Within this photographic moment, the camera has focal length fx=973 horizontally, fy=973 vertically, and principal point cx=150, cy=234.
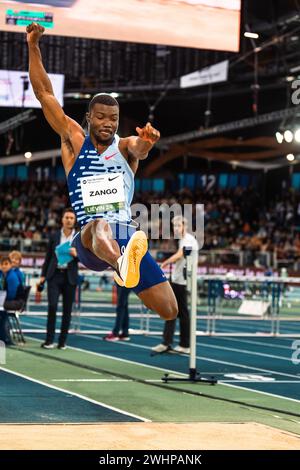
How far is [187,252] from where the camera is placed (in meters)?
10.9

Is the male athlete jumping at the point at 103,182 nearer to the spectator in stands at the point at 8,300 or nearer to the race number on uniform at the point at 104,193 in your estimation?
the race number on uniform at the point at 104,193

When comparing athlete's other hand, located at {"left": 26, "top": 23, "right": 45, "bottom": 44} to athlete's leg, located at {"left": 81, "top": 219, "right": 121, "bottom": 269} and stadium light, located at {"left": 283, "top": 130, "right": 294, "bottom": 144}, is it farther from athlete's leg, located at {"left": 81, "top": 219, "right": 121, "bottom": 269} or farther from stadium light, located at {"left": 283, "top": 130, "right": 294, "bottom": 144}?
stadium light, located at {"left": 283, "top": 130, "right": 294, "bottom": 144}

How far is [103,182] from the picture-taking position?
674cm

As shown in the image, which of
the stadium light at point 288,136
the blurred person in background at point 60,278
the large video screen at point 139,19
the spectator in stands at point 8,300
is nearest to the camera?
the blurred person in background at point 60,278

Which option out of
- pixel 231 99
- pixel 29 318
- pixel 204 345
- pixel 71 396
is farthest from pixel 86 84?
pixel 71 396

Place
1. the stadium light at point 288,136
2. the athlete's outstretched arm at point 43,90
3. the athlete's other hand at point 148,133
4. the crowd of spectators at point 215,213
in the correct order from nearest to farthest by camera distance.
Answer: the athlete's other hand at point 148,133
the athlete's outstretched arm at point 43,90
the stadium light at point 288,136
the crowd of spectators at point 215,213

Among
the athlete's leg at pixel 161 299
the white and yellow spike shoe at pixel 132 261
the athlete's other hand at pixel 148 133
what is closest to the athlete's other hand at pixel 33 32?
the athlete's other hand at pixel 148 133

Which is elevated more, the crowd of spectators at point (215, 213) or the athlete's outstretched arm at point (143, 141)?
the crowd of spectators at point (215, 213)

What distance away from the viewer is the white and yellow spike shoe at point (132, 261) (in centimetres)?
644

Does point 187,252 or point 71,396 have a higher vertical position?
point 187,252

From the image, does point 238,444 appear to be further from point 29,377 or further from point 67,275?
point 67,275

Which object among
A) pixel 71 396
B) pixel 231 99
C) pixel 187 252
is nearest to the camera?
pixel 71 396
